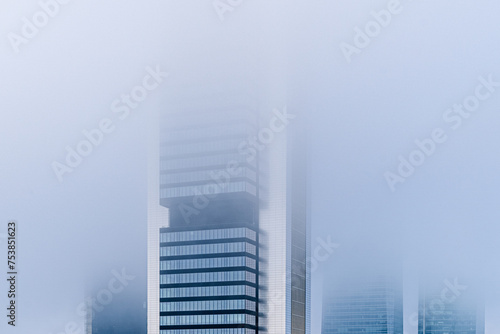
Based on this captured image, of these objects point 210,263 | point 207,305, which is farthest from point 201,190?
point 207,305

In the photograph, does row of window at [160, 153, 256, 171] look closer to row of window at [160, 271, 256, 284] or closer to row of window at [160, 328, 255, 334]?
row of window at [160, 271, 256, 284]

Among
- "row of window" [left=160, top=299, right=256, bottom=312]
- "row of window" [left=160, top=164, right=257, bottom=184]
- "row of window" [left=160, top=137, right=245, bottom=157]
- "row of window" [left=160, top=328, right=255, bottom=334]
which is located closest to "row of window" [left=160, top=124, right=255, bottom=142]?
"row of window" [left=160, top=137, right=245, bottom=157]

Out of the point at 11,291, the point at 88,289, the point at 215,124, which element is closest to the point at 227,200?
the point at 215,124

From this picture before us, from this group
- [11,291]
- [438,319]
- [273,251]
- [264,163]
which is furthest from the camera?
[438,319]

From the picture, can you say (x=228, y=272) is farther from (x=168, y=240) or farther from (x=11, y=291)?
(x=11, y=291)

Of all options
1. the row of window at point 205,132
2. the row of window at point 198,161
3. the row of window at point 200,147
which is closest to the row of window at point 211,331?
the row of window at point 198,161

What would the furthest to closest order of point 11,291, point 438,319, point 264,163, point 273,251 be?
1. point 438,319
2. point 264,163
3. point 273,251
4. point 11,291

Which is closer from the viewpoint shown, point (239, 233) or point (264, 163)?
point (239, 233)

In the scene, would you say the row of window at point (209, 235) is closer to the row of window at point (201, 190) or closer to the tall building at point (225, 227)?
the tall building at point (225, 227)
